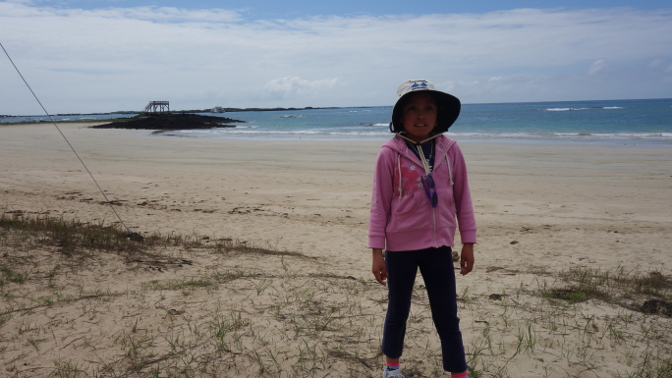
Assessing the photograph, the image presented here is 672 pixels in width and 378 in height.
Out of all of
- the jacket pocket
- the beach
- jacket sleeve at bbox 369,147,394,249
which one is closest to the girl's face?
jacket sleeve at bbox 369,147,394,249

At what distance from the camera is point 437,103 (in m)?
2.46

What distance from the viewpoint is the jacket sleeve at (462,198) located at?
239 cm

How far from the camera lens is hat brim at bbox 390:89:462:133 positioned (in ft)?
7.82

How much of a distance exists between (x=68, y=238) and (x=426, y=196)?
4606 millimetres

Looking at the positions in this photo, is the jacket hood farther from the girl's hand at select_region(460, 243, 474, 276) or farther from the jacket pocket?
the girl's hand at select_region(460, 243, 474, 276)

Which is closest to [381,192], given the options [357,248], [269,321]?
[269,321]

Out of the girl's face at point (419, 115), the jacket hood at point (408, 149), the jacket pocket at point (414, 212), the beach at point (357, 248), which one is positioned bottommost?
the beach at point (357, 248)

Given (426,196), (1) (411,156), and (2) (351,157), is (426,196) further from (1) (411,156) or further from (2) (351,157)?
(2) (351,157)

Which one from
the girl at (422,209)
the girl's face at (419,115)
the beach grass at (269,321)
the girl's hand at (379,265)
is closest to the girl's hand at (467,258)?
the girl at (422,209)

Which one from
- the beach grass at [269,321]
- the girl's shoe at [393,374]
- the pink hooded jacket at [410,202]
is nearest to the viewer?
the pink hooded jacket at [410,202]

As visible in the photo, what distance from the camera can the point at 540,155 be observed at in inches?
682

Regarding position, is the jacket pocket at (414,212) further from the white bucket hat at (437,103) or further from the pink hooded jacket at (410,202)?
the white bucket hat at (437,103)

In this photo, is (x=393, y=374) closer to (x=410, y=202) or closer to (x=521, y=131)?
(x=410, y=202)

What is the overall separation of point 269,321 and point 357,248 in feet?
10.4
